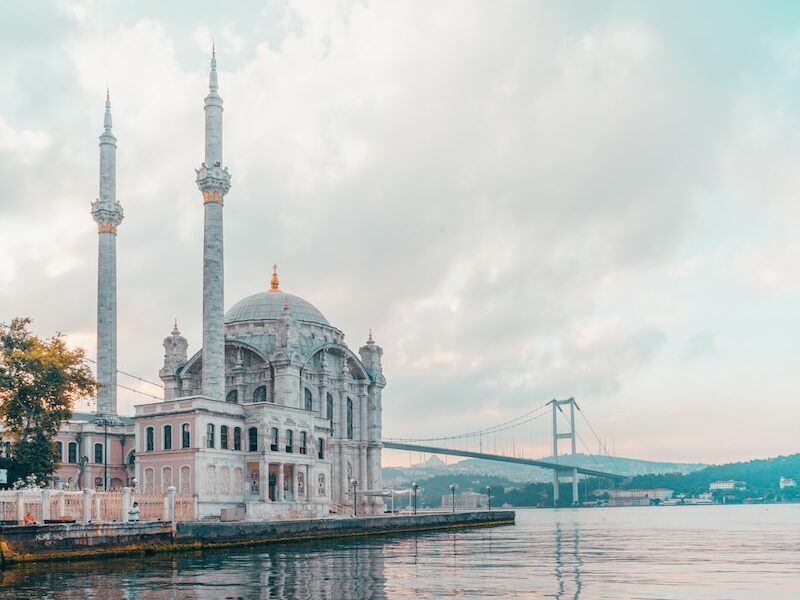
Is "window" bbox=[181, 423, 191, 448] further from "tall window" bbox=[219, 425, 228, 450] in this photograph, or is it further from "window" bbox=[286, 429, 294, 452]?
"window" bbox=[286, 429, 294, 452]

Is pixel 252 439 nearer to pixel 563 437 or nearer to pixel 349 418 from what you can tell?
pixel 349 418

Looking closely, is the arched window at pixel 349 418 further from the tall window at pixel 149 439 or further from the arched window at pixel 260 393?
the tall window at pixel 149 439

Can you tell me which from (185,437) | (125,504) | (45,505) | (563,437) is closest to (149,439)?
(185,437)

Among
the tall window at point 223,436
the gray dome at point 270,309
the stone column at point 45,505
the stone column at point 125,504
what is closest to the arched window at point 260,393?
the gray dome at point 270,309

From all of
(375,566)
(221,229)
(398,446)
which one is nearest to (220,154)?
(221,229)

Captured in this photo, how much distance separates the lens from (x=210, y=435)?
188ft

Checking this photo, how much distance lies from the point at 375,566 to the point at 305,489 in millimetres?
29279

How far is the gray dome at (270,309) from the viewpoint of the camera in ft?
257

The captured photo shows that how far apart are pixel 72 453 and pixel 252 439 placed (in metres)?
14.2

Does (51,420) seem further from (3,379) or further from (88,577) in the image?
(88,577)

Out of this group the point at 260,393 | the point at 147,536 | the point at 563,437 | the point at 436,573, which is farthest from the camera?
the point at 563,437

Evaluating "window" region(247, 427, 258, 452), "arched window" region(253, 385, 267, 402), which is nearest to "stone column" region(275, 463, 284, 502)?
"window" region(247, 427, 258, 452)

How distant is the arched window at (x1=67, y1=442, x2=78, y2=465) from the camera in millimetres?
65812

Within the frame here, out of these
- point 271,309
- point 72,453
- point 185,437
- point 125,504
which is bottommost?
point 125,504
